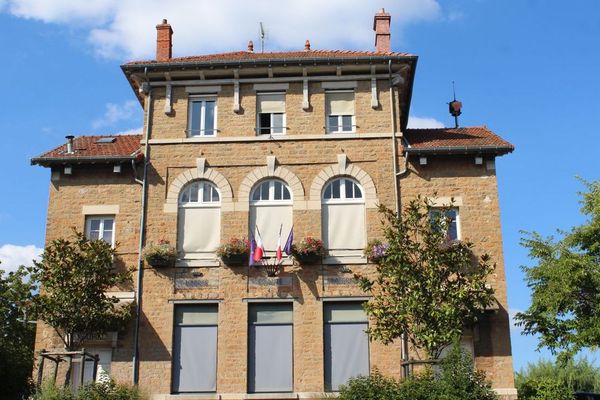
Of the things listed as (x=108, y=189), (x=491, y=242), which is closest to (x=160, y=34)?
(x=108, y=189)

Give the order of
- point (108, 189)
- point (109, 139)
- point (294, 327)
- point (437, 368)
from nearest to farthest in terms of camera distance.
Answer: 1. point (437, 368)
2. point (294, 327)
3. point (108, 189)
4. point (109, 139)

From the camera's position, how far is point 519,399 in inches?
795

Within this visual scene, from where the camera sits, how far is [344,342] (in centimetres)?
2039

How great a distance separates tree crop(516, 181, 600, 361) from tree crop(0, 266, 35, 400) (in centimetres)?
1487

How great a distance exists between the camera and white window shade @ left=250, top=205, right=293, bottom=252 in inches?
838

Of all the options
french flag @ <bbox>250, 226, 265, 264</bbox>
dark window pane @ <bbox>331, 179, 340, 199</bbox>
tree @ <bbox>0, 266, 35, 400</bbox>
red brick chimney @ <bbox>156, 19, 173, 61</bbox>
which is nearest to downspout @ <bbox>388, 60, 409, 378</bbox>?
dark window pane @ <bbox>331, 179, 340, 199</bbox>

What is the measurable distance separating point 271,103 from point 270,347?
7225mm

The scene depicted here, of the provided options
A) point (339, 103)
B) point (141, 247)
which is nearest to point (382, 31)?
point (339, 103)

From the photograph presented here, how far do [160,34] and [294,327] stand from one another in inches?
419

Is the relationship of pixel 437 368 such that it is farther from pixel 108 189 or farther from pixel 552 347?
pixel 108 189

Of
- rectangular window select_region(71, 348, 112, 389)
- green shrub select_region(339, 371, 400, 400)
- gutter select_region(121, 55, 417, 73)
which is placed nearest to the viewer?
green shrub select_region(339, 371, 400, 400)

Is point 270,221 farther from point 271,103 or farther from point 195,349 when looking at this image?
point 195,349

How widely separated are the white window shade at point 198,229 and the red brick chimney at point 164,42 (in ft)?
18.3

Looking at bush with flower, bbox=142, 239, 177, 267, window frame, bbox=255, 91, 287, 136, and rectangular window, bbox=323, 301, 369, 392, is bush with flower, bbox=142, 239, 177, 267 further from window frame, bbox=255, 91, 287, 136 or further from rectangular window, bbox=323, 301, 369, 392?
rectangular window, bbox=323, 301, 369, 392
